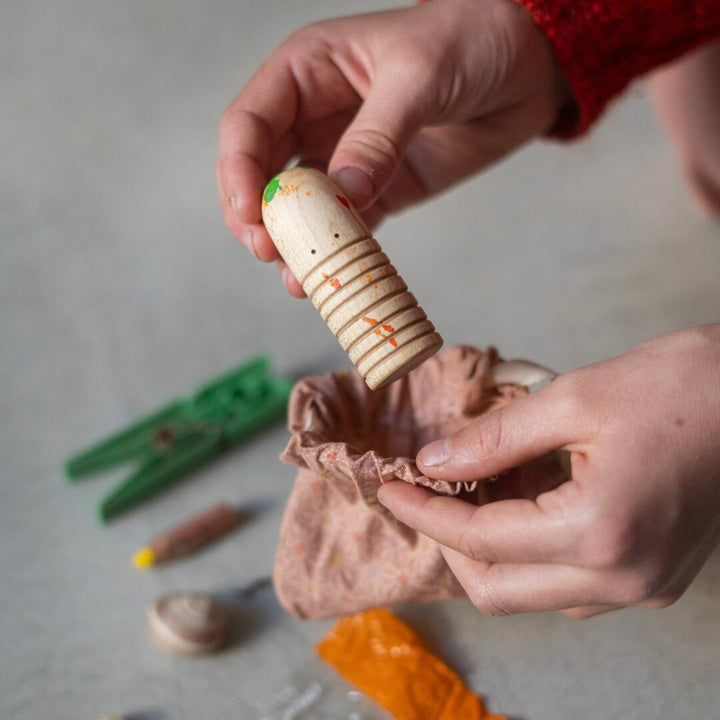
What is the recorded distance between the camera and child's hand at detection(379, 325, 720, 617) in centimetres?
68

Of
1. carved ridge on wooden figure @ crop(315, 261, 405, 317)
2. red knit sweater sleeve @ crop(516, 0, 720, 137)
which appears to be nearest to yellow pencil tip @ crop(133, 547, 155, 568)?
carved ridge on wooden figure @ crop(315, 261, 405, 317)

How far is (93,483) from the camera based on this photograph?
1.24m

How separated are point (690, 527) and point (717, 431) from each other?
82 mm

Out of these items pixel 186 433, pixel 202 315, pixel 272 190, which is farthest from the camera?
pixel 202 315

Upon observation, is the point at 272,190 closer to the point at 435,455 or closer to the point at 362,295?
the point at 362,295

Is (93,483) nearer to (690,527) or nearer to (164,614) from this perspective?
(164,614)

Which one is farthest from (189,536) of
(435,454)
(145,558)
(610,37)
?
(610,37)

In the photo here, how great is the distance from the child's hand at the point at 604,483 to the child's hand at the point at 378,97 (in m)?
0.27

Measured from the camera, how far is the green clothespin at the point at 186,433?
120 cm

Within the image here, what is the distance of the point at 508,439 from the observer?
2.39ft

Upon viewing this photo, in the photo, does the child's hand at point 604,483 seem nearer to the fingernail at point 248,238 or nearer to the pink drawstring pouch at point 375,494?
the pink drawstring pouch at point 375,494

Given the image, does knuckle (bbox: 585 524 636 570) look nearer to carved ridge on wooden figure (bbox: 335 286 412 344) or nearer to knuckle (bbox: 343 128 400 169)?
carved ridge on wooden figure (bbox: 335 286 412 344)

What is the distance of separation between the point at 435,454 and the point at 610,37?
2.22 ft

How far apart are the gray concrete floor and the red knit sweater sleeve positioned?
33 cm
